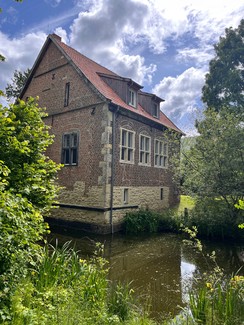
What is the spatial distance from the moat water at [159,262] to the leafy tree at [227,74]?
13392 millimetres

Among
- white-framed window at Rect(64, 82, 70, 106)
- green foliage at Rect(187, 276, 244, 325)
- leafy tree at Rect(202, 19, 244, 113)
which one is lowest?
green foliage at Rect(187, 276, 244, 325)

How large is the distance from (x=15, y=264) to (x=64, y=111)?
42.2 feet

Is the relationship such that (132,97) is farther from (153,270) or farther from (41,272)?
(41,272)

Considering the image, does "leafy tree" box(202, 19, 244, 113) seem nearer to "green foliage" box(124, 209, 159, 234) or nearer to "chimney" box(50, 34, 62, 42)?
"green foliage" box(124, 209, 159, 234)

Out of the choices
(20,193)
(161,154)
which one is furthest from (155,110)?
(20,193)

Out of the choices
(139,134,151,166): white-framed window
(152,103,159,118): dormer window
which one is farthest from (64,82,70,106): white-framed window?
(152,103,159,118): dormer window

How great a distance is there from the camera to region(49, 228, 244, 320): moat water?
583 cm

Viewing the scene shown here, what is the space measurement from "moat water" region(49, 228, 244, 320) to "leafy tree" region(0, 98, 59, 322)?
2664 millimetres

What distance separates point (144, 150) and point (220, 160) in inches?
221

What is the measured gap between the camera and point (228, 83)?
20.4 metres

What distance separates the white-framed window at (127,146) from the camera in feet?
46.5

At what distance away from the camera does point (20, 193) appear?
425cm

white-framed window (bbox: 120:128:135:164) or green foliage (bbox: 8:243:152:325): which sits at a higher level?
white-framed window (bbox: 120:128:135:164)

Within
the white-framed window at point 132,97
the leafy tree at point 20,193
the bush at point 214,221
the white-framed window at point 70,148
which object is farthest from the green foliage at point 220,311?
the white-framed window at point 132,97
